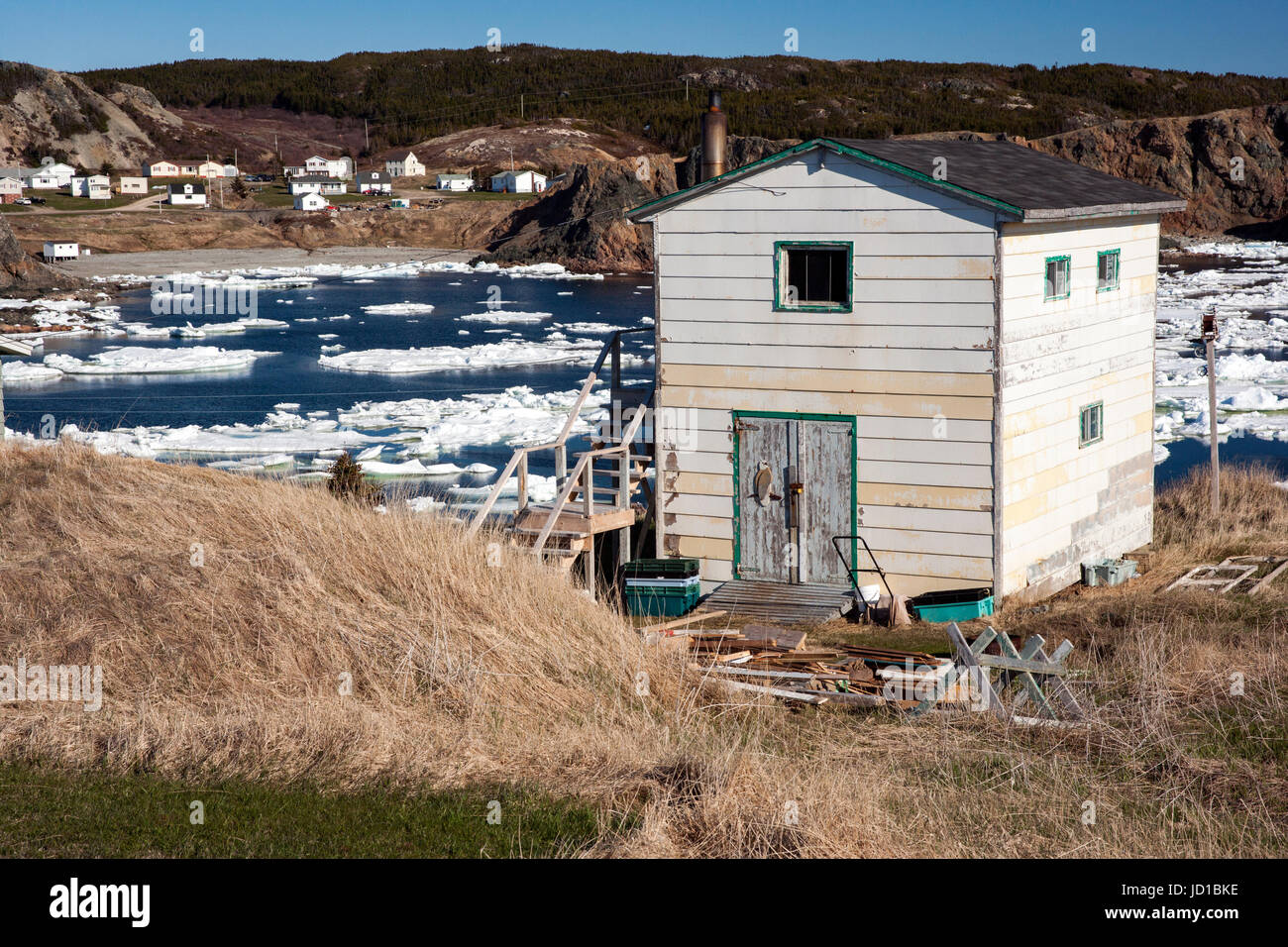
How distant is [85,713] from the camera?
346 inches

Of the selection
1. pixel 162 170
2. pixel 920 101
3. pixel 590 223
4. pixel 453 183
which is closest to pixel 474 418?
pixel 590 223

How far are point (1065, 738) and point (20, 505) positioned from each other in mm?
11336

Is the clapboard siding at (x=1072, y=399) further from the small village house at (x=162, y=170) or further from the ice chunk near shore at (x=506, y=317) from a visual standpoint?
the small village house at (x=162, y=170)

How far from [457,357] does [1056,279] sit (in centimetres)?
3767

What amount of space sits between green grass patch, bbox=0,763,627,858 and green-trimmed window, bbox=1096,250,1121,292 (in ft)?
37.9

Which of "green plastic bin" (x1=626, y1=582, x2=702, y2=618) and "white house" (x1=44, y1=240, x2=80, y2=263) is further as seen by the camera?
"white house" (x1=44, y1=240, x2=80, y2=263)

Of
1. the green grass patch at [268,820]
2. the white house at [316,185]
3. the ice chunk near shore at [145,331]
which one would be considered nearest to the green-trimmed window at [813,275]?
the green grass patch at [268,820]

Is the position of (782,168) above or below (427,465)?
above

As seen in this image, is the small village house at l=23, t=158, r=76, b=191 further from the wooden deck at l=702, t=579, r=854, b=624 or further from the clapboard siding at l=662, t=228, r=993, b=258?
the wooden deck at l=702, t=579, r=854, b=624

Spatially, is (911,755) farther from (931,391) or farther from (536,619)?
(931,391)

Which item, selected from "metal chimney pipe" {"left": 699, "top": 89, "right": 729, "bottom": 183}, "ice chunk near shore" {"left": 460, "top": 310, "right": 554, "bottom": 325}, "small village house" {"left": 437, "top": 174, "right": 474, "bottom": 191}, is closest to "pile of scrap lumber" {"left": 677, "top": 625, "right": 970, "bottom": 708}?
"metal chimney pipe" {"left": 699, "top": 89, "right": 729, "bottom": 183}

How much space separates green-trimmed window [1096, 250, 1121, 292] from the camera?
16375 millimetres

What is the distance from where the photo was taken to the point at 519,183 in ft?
460
